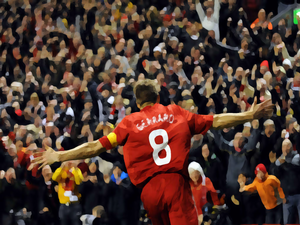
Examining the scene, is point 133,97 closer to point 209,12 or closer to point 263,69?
point 263,69

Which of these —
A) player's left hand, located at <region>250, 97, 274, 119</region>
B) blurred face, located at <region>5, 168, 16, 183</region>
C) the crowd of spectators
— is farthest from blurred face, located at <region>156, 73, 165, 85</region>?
player's left hand, located at <region>250, 97, 274, 119</region>

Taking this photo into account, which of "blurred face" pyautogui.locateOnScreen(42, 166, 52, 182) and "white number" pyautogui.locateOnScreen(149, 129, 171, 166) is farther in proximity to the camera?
"blurred face" pyautogui.locateOnScreen(42, 166, 52, 182)

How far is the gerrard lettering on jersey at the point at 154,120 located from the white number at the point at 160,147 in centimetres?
8

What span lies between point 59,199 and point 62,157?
281cm

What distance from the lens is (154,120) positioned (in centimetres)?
345

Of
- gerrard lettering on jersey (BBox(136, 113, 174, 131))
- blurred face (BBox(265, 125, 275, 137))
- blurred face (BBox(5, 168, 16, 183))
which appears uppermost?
gerrard lettering on jersey (BBox(136, 113, 174, 131))

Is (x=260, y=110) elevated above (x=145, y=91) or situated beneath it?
situated beneath

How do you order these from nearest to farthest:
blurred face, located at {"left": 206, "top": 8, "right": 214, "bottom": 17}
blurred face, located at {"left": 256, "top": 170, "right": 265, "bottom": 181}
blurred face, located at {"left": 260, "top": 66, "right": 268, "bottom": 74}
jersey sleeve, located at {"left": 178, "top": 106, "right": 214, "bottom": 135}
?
jersey sleeve, located at {"left": 178, "top": 106, "right": 214, "bottom": 135}, blurred face, located at {"left": 256, "top": 170, "right": 265, "bottom": 181}, blurred face, located at {"left": 260, "top": 66, "right": 268, "bottom": 74}, blurred face, located at {"left": 206, "top": 8, "right": 214, "bottom": 17}

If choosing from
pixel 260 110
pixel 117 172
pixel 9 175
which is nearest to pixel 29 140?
pixel 9 175

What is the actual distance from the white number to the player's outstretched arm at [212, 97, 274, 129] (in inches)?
16.1

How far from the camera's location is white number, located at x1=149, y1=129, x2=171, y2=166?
11.2ft

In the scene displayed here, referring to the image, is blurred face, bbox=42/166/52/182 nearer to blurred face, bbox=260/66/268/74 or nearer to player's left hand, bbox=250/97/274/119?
blurred face, bbox=260/66/268/74

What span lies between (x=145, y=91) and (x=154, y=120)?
24 centimetres

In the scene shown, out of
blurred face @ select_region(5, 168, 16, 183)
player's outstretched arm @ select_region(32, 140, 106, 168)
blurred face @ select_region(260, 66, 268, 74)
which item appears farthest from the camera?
blurred face @ select_region(260, 66, 268, 74)
